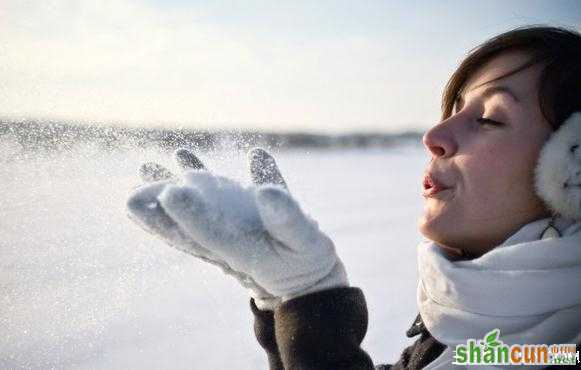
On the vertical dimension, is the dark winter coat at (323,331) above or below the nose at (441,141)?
below

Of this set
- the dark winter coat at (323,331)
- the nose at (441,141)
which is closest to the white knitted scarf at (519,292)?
the dark winter coat at (323,331)

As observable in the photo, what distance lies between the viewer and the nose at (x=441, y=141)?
49.9 inches

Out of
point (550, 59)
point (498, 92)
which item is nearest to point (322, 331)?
point (498, 92)

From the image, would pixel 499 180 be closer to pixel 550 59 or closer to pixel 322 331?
pixel 550 59

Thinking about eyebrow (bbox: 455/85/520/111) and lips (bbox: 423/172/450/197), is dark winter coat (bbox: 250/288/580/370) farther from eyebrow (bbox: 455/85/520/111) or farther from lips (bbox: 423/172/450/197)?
eyebrow (bbox: 455/85/520/111)

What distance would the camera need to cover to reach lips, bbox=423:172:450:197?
1.27 metres

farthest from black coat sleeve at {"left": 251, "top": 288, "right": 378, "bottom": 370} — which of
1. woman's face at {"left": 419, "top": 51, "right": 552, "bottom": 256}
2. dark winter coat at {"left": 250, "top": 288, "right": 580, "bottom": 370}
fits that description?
woman's face at {"left": 419, "top": 51, "right": 552, "bottom": 256}

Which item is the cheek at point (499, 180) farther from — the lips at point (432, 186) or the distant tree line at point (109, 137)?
the distant tree line at point (109, 137)

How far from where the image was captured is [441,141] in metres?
1.27

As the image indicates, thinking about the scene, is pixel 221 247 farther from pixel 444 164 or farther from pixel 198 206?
pixel 444 164

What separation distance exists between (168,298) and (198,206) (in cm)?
222

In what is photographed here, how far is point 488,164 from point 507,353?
0.53 meters

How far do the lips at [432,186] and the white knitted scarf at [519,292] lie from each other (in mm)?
226

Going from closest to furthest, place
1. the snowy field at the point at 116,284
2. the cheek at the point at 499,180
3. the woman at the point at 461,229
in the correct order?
the woman at the point at 461,229
the cheek at the point at 499,180
the snowy field at the point at 116,284
